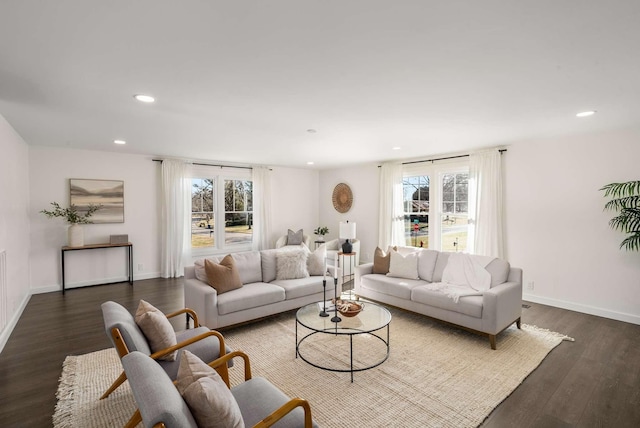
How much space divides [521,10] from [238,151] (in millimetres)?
4759

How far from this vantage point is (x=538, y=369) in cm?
277

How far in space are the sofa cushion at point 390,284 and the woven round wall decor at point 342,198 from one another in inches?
130

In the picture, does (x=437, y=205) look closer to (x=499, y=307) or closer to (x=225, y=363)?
(x=499, y=307)

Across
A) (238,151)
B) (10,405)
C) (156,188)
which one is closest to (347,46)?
(10,405)

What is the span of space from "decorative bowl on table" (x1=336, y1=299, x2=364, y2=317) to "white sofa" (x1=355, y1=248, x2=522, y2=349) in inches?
37.7

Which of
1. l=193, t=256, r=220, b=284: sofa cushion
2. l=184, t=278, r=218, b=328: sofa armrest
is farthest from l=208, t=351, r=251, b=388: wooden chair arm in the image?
l=193, t=256, r=220, b=284: sofa cushion

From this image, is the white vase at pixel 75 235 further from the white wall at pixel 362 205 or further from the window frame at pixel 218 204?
the white wall at pixel 362 205

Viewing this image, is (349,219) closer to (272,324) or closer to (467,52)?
(272,324)

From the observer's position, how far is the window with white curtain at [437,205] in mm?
5547

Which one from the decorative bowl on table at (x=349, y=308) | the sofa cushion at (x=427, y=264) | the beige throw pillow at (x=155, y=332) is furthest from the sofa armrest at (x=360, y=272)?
the beige throw pillow at (x=155, y=332)

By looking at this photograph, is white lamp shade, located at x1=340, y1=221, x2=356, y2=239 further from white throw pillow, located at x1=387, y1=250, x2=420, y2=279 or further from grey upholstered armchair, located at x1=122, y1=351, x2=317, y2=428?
grey upholstered armchair, located at x1=122, y1=351, x2=317, y2=428

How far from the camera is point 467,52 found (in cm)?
198

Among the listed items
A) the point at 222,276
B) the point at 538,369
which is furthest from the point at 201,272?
the point at 538,369

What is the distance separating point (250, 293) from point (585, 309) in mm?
4489
